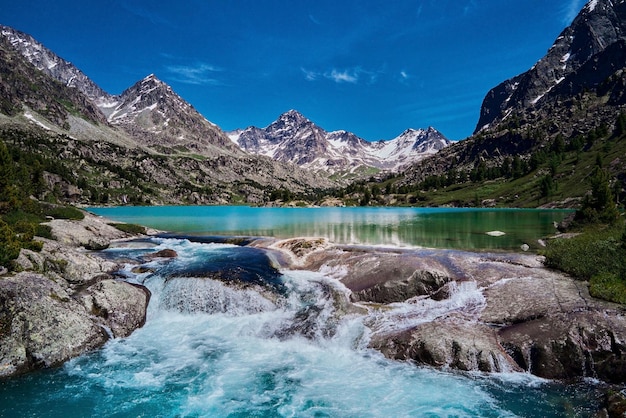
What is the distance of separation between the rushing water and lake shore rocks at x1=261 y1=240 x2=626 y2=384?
1.89 ft

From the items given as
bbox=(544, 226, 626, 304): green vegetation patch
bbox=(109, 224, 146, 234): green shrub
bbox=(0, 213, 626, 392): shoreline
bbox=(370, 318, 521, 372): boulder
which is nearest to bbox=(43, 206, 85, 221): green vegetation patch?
bbox=(109, 224, 146, 234): green shrub

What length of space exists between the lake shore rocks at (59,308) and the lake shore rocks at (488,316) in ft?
59.6

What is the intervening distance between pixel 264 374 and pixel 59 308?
14.6 meters

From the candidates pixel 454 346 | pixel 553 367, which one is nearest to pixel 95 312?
pixel 454 346

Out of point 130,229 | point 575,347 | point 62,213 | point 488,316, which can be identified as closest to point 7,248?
point 62,213

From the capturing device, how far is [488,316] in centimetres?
2259

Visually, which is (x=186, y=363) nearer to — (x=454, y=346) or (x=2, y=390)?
(x=2, y=390)

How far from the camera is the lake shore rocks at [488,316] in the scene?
17914 mm

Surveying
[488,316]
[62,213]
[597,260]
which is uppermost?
[62,213]

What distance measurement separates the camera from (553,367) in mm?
17828

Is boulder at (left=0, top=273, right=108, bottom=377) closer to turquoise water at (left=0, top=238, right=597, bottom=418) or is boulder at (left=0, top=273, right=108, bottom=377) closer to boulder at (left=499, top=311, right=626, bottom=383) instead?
turquoise water at (left=0, top=238, right=597, bottom=418)

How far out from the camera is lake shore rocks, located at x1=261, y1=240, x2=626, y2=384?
705 inches

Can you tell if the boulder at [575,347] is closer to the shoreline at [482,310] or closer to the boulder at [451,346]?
the shoreline at [482,310]

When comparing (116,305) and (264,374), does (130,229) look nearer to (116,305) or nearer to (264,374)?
(116,305)
